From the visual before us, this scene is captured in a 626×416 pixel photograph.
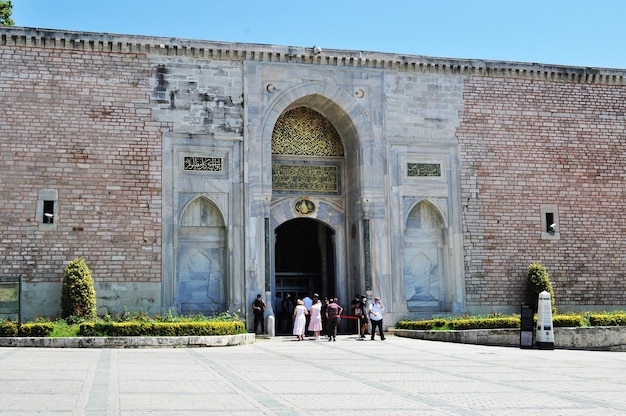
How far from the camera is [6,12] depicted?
25031mm

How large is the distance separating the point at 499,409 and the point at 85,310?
12.1m

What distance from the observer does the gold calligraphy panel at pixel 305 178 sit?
2053cm

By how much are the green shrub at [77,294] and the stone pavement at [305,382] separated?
3.21 m

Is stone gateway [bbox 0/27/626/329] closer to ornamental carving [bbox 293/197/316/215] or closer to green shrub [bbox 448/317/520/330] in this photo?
ornamental carving [bbox 293/197/316/215]

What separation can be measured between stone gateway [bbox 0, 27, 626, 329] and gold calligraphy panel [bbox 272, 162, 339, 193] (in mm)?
56

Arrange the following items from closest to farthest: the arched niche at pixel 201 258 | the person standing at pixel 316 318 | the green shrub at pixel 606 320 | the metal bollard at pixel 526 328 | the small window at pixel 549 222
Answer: the metal bollard at pixel 526 328 → the person standing at pixel 316 318 → the green shrub at pixel 606 320 → the arched niche at pixel 201 258 → the small window at pixel 549 222

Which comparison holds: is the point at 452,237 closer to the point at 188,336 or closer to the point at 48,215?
the point at 188,336

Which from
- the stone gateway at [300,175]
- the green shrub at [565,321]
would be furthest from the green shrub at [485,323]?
the stone gateway at [300,175]

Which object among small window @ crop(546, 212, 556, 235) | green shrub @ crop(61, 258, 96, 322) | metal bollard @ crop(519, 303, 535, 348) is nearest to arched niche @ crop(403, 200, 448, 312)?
small window @ crop(546, 212, 556, 235)

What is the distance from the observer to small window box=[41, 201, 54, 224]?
58.8ft

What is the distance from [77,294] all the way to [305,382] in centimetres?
962

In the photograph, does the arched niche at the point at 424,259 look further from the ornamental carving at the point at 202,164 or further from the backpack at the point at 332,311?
the ornamental carving at the point at 202,164

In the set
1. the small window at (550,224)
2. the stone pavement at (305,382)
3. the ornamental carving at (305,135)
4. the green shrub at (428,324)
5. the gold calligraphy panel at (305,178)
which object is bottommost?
the stone pavement at (305,382)

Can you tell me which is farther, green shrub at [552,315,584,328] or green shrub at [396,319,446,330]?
green shrub at [396,319,446,330]
